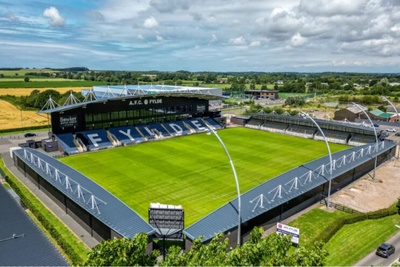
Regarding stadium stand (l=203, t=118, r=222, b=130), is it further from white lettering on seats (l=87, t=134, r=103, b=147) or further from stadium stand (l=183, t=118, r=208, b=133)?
white lettering on seats (l=87, t=134, r=103, b=147)

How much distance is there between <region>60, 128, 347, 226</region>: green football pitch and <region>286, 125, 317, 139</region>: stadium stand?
272 cm

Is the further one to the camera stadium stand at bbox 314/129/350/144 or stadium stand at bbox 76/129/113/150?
stadium stand at bbox 314/129/350/144

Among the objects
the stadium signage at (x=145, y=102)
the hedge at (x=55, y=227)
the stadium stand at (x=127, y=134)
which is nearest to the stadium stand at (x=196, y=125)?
the stadium signage at (x=145, y=102)

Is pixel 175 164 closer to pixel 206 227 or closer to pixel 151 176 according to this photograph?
pixel 151 176

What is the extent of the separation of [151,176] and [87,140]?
794 inches

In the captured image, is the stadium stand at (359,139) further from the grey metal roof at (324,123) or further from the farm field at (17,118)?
the farm field at (17,118)

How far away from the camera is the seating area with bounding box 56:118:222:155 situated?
5247 cm

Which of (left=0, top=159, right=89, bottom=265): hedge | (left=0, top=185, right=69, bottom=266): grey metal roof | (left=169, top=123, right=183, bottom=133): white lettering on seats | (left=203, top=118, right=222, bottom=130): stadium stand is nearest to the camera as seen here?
(left=0, top=185, right=69, bottom=266): grey metal roof

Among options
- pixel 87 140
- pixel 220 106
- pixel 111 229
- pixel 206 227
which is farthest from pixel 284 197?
pixel 220 106

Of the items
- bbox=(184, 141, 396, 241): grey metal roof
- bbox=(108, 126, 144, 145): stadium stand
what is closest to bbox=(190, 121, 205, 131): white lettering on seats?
bbox=(108, 126, 144, 145): stadium stand

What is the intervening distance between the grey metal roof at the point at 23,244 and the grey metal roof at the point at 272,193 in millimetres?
8796

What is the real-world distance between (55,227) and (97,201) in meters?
4.55

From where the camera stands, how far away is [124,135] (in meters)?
58.3

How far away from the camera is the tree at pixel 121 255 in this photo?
10859 millimetres
